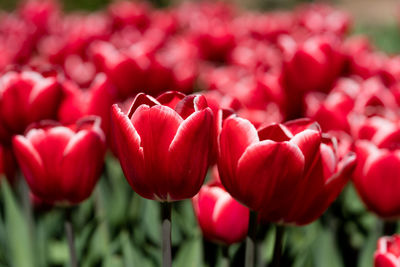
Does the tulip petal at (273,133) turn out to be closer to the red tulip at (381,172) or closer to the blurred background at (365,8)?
the red tulip at (381,172)

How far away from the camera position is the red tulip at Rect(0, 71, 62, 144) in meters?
1.08

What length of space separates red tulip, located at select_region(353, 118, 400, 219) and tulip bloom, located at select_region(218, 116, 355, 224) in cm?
22

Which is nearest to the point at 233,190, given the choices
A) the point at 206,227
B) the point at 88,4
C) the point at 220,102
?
the point at 206,227

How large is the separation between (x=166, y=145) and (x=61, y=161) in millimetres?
292

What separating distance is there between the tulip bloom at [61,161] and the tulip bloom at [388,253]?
0.53 m

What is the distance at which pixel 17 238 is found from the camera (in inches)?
49.8

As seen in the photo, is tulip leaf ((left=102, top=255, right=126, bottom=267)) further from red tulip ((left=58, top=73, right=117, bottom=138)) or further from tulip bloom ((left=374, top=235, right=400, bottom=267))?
tulip bloom ((left=374, top=235, right=400, bottom=267))

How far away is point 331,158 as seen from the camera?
738 millimetres

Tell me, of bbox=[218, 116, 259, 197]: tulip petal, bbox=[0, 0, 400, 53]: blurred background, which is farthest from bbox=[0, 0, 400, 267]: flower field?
bbox=[0, 0, 400, 53]: blurred background

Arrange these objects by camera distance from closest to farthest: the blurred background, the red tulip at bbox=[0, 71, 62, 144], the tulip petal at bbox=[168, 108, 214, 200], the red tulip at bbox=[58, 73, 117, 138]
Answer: the tulip petal at bbox=[168, 108, 214, 200]
the red tulip at bbox=[0, 71, 62, 144]
the red tulip at bbox=[58, 73, 117, 138]
the blurred background

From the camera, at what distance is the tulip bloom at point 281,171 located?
70cm

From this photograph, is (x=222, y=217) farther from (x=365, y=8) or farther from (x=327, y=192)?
(x=365, y=8)

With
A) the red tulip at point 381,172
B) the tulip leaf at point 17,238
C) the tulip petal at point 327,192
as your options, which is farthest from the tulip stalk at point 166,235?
the tulip leaf at point 17,238

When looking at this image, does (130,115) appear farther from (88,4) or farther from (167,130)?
(88,4)
